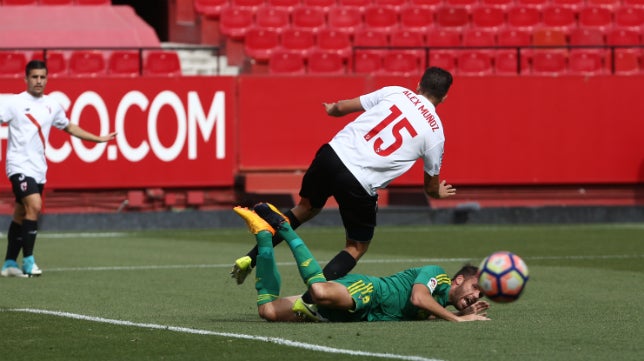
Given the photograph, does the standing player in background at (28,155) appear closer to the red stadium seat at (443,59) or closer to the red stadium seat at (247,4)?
the red stadium seat at (443,59)

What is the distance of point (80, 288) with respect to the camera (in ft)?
44.4

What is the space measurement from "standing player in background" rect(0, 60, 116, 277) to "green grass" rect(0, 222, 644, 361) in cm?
44

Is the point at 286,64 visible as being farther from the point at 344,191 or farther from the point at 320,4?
the point at 344,191

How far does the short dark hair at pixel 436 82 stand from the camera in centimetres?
1074

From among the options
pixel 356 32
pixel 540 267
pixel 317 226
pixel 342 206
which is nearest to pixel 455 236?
pixel 317 226

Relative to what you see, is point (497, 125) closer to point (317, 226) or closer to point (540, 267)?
point (317, 226)

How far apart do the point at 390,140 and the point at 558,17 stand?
1740cm

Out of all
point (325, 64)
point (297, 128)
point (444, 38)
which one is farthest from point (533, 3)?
point (297, 128)

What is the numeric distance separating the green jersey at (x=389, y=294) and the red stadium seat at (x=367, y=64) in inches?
566

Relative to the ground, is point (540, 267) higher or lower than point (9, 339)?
lower

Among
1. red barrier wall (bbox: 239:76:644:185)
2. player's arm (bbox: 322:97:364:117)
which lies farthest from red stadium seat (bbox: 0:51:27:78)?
player's arm (bbox: 322:97:364:117)

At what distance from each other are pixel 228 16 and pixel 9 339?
17.1 metres

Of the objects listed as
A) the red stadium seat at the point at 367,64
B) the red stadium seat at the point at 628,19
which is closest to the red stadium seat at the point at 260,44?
the red stadium seat at the point at 367,64

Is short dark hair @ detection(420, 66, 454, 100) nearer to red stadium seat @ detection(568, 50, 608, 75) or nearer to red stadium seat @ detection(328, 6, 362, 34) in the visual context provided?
red stadium seat @ detection(568, 50, 608, 75)
